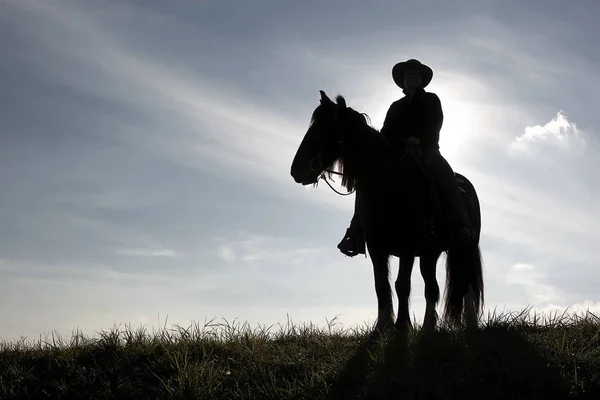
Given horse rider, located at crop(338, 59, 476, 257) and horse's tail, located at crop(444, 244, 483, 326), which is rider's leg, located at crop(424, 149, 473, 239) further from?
horse's tail, located at crop(444, 244, 483, 326)

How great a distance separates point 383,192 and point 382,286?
1230mm

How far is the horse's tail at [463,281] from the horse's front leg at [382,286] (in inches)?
65.8

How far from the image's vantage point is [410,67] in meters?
10.7

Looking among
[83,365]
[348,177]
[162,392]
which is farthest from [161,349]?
[348,177]

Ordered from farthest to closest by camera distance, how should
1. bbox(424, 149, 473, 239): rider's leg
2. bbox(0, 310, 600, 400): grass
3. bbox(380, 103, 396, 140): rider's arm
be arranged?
bbox(380, 103, 396, 140): rider's arm, bbox(424, 149, 473, 239): rider's leg, bbox(0, 310, 600, 400): grass

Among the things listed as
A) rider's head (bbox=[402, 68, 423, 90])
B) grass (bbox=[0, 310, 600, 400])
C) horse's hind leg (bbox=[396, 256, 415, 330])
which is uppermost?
rider's head (bbox=[402, 68, 423, 90])

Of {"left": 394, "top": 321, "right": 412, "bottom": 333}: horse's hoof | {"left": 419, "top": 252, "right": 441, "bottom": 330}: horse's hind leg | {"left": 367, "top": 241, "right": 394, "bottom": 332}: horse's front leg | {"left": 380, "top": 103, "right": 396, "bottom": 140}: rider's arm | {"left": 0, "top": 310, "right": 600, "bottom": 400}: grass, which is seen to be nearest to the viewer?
{"left": 0, "top": 310, "right": 600, "bottom": 400}: grass

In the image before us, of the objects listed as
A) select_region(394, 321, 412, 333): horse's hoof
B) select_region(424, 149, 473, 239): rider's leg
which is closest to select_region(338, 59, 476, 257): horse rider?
select_region(424, 149, 473, 239): rider's leg

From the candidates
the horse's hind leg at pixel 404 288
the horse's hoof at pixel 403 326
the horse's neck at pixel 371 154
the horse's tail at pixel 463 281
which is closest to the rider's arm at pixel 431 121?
the horse's neck at pixel 371 154

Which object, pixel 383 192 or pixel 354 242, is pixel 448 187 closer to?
pixel 383 192

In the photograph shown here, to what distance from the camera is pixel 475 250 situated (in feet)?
37.5

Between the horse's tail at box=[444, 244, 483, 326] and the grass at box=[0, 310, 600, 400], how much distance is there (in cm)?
147

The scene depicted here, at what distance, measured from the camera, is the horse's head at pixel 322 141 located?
9.08 m

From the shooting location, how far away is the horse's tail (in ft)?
36.4
